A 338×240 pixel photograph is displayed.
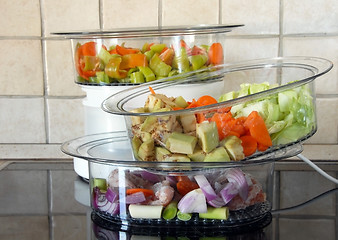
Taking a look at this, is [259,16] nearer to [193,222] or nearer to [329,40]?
[329,40]

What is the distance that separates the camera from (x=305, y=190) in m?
1.06

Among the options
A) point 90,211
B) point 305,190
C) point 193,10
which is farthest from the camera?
point 193,10

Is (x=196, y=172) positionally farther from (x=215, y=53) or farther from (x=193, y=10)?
(x=193, y=10)

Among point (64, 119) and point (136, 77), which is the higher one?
point (136, 77)

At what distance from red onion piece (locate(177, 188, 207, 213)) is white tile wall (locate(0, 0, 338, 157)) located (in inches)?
19.8

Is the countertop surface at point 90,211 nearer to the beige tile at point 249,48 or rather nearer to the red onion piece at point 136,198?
the red onion piece at point 136,198

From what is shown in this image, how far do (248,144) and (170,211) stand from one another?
0.14 meters

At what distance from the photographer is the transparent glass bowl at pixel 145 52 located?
1002mm

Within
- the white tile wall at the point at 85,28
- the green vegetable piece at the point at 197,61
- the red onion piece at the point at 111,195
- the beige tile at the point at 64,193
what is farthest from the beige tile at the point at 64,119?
the red onion piece at the point at 111,195

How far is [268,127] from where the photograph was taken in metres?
0.84

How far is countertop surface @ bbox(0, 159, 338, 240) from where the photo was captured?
0.84m

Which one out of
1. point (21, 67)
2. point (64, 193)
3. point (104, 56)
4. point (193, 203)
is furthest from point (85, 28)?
point (193, 203)

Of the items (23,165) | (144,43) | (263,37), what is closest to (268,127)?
(144,43)

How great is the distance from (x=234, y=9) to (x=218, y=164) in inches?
21.4
